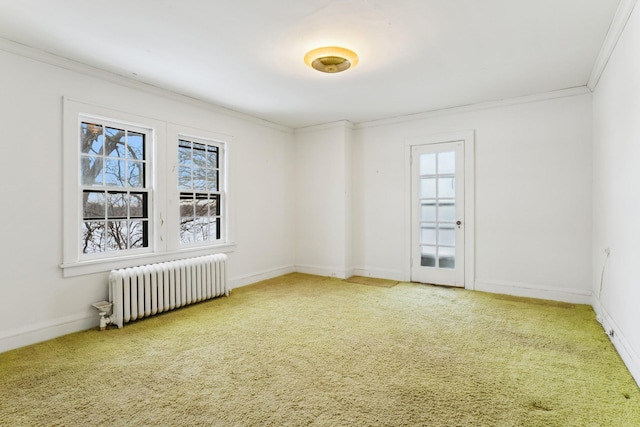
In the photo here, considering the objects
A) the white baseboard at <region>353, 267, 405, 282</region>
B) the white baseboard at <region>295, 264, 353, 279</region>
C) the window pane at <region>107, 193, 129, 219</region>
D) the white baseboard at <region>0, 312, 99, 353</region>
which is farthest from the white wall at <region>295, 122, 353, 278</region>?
the white baseboard at <region>0, 312, 99, 353</region>

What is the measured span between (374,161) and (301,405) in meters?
4.39

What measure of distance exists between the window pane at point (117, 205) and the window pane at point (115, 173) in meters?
0.13

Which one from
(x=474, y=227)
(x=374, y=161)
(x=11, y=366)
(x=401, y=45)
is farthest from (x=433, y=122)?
(x=11, y=366)

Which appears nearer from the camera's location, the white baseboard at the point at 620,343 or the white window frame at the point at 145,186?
the white baseboard at the point at 620,343

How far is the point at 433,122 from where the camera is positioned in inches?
208

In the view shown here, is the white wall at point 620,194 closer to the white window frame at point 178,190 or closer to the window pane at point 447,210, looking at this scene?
the window pane at point 447,210

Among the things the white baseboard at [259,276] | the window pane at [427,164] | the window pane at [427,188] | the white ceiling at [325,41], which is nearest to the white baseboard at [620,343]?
the window pane at [427,188]

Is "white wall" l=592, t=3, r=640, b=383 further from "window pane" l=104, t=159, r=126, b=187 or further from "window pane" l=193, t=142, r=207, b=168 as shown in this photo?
"window pane" l=104, t=159, r=126, b=187

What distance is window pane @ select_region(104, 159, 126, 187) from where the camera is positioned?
149 inches

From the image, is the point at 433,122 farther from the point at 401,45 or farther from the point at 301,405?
the point at 301,405

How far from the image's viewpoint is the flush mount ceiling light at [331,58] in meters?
3.07

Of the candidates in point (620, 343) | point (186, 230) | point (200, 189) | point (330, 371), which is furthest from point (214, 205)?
point (620, 343)

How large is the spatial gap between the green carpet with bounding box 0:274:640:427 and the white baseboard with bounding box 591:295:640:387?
0.07 metres

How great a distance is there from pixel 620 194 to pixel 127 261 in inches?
191
